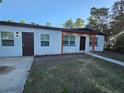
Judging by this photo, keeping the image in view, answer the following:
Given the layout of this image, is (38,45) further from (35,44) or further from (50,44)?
(50,44)

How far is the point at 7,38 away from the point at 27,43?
5.77ft

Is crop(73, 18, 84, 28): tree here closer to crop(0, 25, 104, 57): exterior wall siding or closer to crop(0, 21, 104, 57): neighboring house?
crop(0, 21, 104, 57): neighboring house

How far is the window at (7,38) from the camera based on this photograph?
9.95 meters

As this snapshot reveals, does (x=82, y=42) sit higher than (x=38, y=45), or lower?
higher

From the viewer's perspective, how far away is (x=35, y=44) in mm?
11188

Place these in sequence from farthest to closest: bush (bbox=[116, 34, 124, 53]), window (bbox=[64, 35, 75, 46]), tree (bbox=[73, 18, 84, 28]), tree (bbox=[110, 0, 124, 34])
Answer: tree (bbox=[73, 18, 84, 28]), tree (bbox=[110, 0, 124, 34]), bush (bbox=[116, 34, 124, 53]), window (bbox=[64, 35, 75, 46])

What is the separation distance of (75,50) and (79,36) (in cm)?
180

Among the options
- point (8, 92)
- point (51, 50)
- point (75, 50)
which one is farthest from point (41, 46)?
point (8, 92)

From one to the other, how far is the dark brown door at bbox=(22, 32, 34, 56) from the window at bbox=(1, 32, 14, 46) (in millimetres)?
1019

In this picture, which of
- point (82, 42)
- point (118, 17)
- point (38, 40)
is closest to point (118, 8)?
point (118, 17)

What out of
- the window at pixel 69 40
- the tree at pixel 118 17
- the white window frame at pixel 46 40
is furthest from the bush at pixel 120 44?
the white window frame at pixel 46 40

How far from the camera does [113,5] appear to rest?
22.2 m

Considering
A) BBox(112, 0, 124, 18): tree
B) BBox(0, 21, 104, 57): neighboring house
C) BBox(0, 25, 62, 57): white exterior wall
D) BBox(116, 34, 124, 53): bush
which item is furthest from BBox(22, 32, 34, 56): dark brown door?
BBox(112, 0, 124, 18): tree

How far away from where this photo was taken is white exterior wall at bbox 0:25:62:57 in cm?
1004
